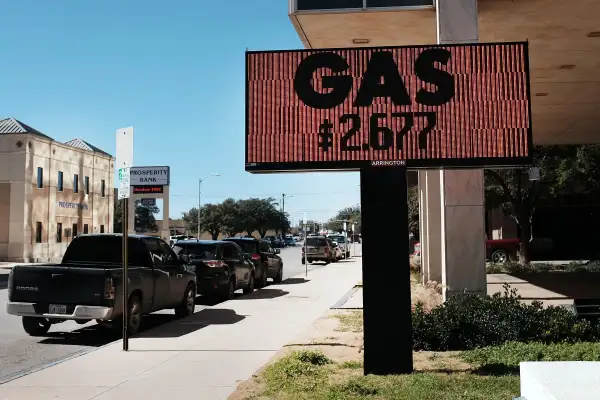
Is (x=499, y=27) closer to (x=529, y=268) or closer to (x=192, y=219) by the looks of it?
(x=529, y=268)

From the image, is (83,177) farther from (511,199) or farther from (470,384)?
(470,384)

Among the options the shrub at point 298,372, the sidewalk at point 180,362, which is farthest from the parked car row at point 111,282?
the shrub at point 298,372

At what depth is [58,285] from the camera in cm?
1070

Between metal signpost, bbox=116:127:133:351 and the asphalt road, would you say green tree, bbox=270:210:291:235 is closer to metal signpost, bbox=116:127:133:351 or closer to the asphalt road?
the asphalt road

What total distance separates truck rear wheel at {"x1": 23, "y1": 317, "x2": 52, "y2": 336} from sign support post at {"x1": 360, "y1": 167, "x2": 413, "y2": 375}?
23.2 feet

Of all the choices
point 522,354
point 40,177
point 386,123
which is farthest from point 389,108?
point 40,177

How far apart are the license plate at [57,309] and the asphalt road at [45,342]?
0.60 metres

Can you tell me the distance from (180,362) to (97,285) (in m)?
2.71

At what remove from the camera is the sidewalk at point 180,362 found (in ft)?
23.4

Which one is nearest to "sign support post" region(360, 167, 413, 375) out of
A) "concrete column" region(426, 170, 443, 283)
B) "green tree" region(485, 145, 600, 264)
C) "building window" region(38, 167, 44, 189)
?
"concrete column" region(426, 170, 443, 283)

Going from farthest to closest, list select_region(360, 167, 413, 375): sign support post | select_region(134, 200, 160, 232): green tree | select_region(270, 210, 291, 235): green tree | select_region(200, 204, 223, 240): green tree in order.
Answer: select_region(270, 210, 291, 235): green tree < select_region(200, 204, 223, 240): green tree < select_region(134, 200, 160, 232): green tree < select_region(360, 167, 413, 375): sign support post

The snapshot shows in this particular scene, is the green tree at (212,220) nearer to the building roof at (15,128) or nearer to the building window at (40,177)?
the building roof at (15,128)

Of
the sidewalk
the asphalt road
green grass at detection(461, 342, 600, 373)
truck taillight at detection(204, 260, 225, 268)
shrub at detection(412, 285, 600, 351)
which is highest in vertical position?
truck taillight at detection(204, 260, 225, 268)

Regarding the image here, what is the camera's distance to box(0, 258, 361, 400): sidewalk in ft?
23.4
